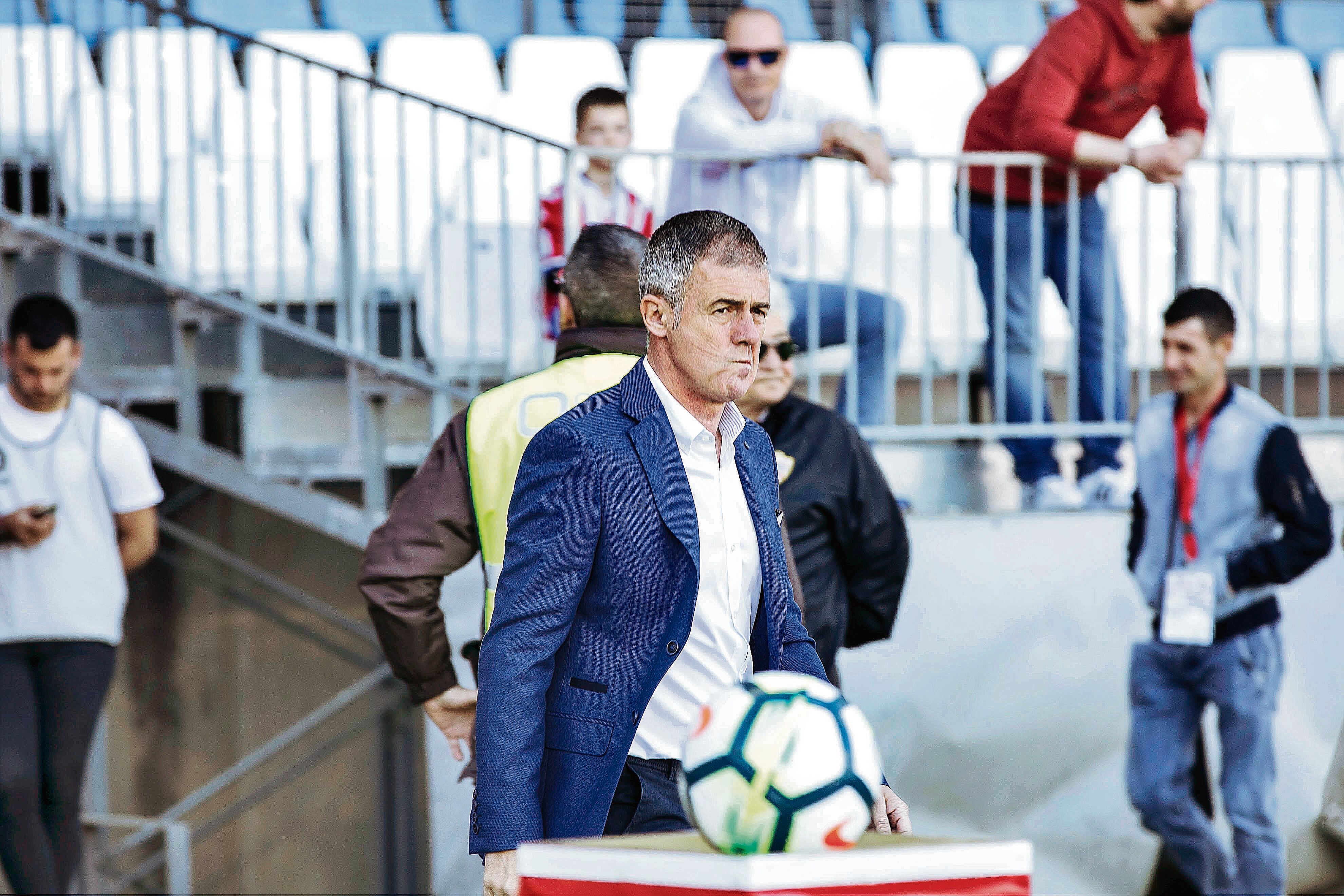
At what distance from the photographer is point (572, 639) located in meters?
1.96

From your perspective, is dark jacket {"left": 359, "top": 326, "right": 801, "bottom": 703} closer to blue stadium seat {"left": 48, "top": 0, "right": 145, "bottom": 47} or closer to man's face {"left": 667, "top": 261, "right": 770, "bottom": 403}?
man's face {"left": 667, "top": 261, "right": 770, "bottom": 403}

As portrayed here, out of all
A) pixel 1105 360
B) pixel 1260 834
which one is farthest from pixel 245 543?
pixel 1260 834

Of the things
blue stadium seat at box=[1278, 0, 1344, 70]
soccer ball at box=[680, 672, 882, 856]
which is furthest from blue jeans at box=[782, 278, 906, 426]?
blue stadium seat at box=[1278, 0, 1344, 70]

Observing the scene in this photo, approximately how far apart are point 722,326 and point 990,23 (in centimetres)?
734

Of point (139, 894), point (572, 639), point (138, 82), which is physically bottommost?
point (139, 894)

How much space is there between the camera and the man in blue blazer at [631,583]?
189 cm

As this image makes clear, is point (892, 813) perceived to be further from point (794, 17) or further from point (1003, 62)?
point (794, 17)

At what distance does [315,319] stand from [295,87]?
2.37 metres

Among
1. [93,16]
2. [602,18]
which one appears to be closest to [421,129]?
[602,18]

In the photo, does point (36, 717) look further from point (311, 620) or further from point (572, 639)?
point (572, 639)

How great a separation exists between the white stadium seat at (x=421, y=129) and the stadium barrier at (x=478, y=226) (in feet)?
0.07

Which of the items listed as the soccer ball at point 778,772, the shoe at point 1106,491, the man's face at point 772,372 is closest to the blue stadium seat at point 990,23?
the shoe at point 1106,491

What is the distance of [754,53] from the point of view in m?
4.84

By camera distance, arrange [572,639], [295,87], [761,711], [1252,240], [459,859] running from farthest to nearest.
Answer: [295,87] < [1252,240] < [459,859] < [572,639] < [761,711]
